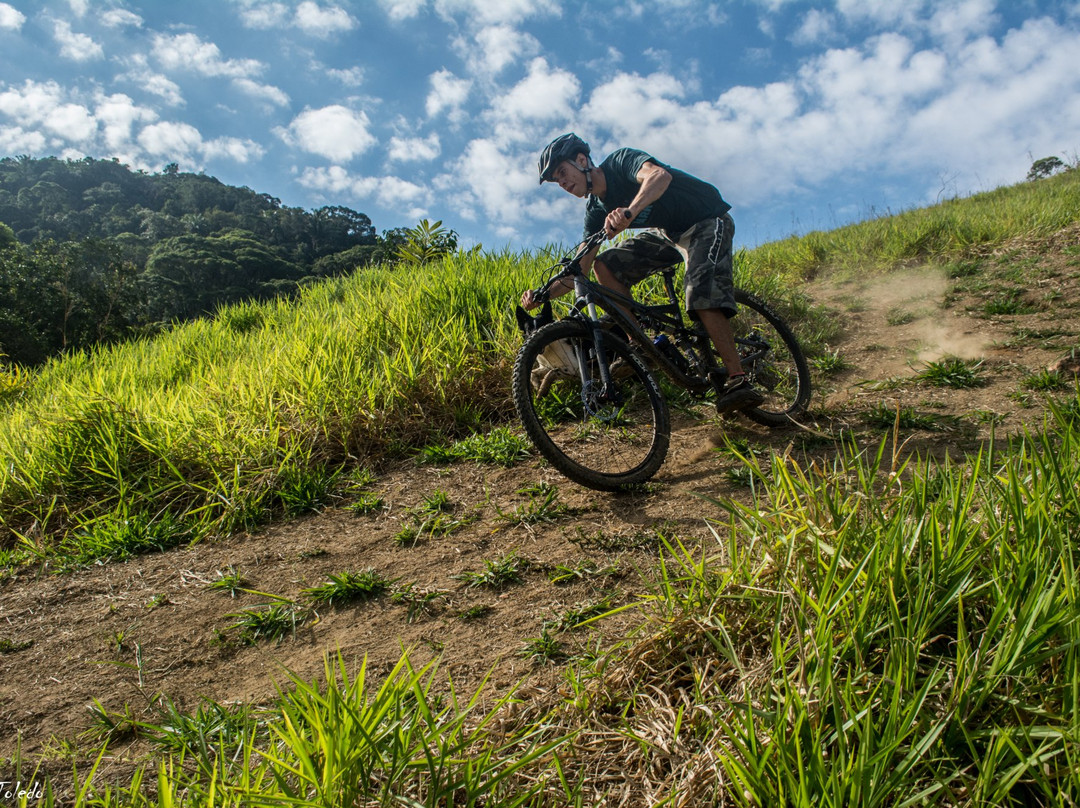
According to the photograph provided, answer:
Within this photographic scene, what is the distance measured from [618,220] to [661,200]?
719 millimetres

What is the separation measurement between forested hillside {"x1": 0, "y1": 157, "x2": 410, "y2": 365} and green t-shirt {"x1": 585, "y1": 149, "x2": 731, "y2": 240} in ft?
18.1

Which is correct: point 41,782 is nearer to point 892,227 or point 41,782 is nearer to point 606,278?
point 606,278

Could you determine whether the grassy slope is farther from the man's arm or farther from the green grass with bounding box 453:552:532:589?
the man's arm

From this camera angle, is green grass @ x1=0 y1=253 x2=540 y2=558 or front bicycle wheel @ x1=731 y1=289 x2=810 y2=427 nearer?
green grass @ x1=0 y1=253 x2=540 y2=558

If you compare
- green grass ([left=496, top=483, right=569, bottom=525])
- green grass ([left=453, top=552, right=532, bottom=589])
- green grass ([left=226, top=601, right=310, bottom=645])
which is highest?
green grass ([left=496, top=483, right=569, bottom=525])

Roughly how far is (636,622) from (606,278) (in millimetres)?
2699

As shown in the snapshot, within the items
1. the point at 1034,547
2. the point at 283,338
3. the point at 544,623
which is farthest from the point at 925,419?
the point at 283,338

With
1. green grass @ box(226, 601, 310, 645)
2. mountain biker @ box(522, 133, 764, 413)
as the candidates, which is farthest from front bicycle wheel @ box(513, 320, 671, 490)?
green grass @ box(226, 601, 310, 645)

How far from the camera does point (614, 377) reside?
3.54 metres

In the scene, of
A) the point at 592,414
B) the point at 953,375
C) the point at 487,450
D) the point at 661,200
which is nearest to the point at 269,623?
the point at 487,450

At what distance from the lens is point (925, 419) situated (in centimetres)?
374

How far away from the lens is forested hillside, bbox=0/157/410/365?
27.5 m

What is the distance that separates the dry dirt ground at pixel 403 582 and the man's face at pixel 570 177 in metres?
1.77

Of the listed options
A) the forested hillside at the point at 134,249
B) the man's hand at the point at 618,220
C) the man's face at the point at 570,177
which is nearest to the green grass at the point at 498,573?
the man's hand at the point at 618,220
